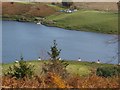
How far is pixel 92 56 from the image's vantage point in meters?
40.8

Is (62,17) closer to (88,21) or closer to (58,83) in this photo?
(88,21)

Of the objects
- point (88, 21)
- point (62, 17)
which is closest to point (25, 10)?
point (62, 17)

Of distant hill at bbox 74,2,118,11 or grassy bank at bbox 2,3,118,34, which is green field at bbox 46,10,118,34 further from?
distant hill at bbox 74,2,118,11

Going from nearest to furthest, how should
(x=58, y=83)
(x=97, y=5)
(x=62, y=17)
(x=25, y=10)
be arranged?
(x=58, y=83), (x=62, y=17), (x=25, y=10), (x=97, y=5)

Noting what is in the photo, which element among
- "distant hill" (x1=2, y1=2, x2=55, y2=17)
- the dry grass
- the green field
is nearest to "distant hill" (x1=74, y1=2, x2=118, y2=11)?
the green field

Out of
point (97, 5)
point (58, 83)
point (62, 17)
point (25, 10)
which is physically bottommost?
point (62, 17)

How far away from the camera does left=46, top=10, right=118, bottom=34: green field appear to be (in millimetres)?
76125

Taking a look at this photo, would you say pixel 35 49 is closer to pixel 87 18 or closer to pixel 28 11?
pixel 87 18

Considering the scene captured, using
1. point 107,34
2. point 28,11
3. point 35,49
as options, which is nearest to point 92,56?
point 35,49

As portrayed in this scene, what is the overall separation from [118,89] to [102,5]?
294ft

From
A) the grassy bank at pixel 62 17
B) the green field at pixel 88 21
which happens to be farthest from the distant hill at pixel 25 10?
the green field at pixel 88 21

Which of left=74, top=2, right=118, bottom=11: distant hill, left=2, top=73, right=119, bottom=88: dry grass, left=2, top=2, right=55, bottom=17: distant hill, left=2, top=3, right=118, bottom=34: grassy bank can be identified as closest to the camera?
left=2, top=73, right=119, bottom=88: dry grass

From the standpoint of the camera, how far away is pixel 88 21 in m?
83.0

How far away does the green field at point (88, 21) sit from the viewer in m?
76.1
